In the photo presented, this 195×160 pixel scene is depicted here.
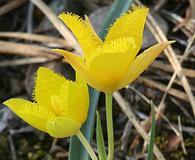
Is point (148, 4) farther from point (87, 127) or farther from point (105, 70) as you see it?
point (105, 70)

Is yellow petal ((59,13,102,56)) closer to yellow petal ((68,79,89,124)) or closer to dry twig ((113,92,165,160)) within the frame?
yellow petal ((68,79,89,124))

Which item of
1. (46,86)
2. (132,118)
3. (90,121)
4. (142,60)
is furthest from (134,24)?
(132,118)

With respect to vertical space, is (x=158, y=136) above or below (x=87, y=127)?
below

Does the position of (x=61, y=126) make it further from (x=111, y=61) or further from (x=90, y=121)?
(x=90, y=121)

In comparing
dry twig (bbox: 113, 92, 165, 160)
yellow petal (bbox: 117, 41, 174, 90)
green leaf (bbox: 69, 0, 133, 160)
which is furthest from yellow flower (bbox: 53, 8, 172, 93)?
dry twig (bbox: 113, 92, 165, 160)

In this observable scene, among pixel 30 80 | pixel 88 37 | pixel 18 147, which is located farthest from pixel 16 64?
pixel 88 37

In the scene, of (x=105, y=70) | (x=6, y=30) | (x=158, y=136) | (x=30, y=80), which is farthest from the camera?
(x=6, y=30)

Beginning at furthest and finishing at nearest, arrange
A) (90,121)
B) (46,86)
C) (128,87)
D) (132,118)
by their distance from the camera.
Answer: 1. (128,87)
2. (132,118)
3. (90,121)
4. (46,86)

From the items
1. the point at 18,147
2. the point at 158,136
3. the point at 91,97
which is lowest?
the point at 158,136
